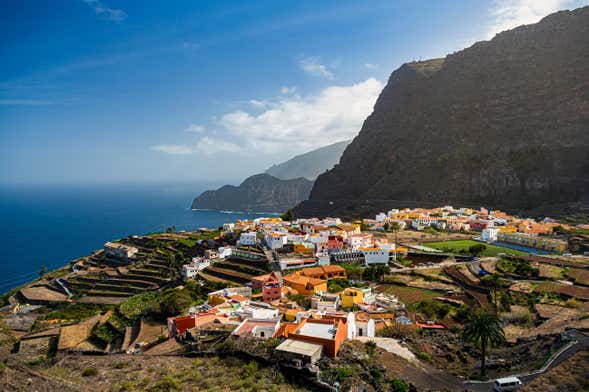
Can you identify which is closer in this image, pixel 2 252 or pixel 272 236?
pixel 272 236

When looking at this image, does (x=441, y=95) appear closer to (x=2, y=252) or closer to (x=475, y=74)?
(x=475, y=74)

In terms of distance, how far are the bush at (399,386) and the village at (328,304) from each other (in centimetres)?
4

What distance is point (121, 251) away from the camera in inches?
2174

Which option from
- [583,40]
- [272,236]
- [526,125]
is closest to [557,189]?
[526,125]

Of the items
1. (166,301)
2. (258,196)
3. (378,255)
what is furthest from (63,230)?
(378,255)

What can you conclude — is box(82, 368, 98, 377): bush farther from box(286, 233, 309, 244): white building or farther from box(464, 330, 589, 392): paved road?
box(286, 233, 309, 244): white building

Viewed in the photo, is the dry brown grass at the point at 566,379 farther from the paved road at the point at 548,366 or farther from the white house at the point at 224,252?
the white house at the point at 224,252

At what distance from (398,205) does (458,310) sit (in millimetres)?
66663

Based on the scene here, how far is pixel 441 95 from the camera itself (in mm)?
108250

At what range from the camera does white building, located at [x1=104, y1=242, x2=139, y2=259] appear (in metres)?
53.9

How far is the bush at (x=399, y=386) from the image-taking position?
11.1 metres

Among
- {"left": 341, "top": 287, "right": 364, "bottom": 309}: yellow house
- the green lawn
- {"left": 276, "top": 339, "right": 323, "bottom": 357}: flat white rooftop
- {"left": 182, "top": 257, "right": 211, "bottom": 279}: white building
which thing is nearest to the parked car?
{"left": 276, "top": 339, "right": 323, "bottom": 357}: flat white rooftop

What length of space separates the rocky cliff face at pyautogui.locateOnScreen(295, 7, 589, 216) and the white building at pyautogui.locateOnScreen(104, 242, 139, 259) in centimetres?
5251

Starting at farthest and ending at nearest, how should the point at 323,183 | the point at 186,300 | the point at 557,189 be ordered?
the point at 323,183 < the point at 557,189 < the point at 186,300
